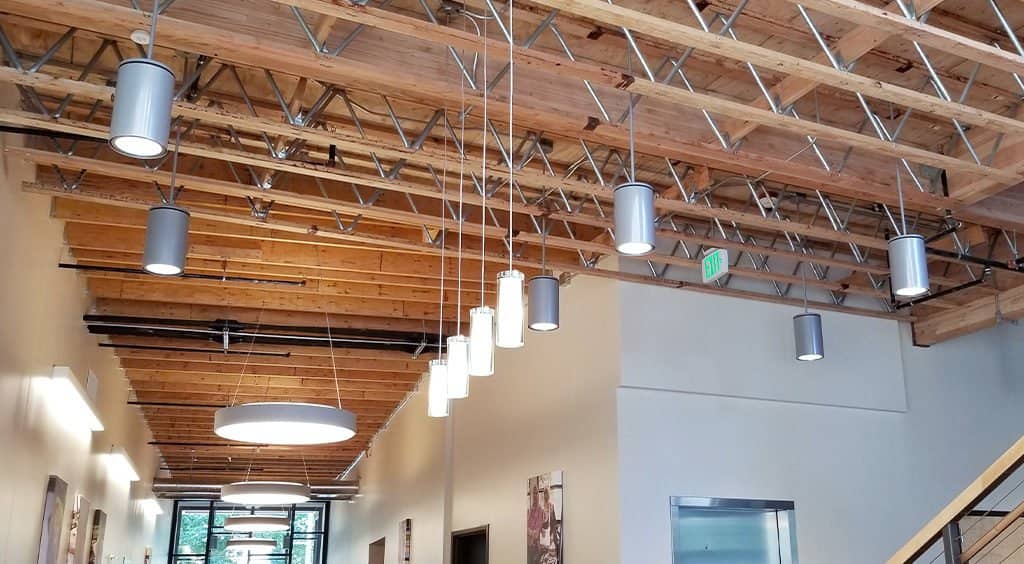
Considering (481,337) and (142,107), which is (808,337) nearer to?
(481,337)

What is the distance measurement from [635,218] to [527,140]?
2533mm

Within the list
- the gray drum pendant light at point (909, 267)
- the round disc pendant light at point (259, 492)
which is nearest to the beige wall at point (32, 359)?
the round disc pendant light at point (259, 492)

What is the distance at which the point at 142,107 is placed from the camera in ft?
8.67

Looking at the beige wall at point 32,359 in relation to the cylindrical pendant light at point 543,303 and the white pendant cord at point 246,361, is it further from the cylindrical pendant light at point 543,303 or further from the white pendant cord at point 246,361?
the cylindrical pendant light at point 543,303

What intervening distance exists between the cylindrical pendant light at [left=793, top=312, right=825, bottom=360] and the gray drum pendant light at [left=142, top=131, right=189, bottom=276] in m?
4.57

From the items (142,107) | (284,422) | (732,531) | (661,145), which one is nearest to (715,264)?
Result: (661,145)

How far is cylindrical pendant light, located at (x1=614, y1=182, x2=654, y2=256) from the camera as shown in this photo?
11.7 feet

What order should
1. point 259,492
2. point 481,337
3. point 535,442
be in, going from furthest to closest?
point 259,492 → point 535,442 → point 481,337

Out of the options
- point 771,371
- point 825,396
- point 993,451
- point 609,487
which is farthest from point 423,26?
point 993,451

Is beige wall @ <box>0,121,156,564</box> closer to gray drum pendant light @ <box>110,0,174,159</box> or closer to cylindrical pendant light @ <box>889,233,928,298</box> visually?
gray drum pendant light @ <box>110,0,174,159</box>

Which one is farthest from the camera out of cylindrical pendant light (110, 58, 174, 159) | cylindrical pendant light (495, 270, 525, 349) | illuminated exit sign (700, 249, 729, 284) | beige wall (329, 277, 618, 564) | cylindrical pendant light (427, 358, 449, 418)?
beige wall (329, 277, 618, 564)

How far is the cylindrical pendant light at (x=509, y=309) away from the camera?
3.38 meters

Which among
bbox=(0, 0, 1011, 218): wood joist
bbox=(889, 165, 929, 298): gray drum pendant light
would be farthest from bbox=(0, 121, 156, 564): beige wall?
bbox=(889, 165, 929, 298): gray drum pendant light

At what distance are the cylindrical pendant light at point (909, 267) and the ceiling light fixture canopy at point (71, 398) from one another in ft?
20.6
